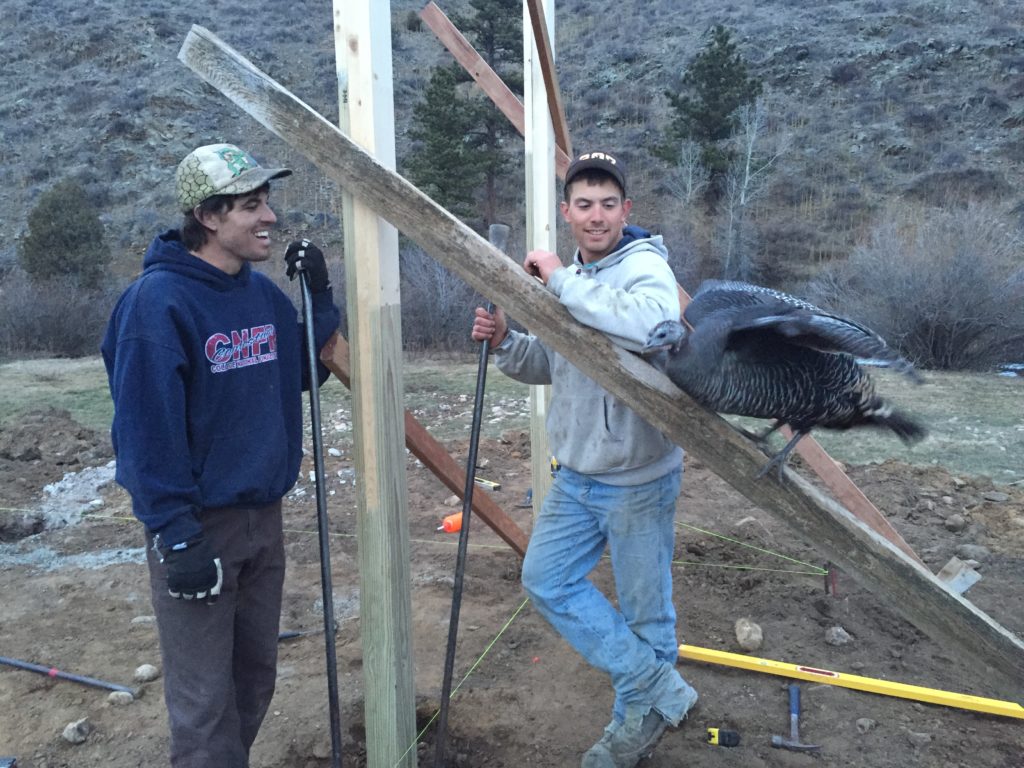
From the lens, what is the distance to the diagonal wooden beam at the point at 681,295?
377cm

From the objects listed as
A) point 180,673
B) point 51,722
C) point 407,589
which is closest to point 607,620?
point 407,589

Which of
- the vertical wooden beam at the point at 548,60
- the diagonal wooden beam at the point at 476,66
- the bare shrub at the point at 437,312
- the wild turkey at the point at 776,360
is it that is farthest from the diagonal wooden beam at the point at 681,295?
the bare shrub at the point at 437,312

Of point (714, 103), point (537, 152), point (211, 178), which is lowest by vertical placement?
point (211, 178)

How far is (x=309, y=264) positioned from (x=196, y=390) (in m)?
0.64

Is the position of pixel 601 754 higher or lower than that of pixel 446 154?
lower

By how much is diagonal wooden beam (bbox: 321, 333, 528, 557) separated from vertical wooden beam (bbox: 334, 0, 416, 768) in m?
0.24

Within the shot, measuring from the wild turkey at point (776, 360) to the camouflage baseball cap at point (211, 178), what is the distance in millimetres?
1356

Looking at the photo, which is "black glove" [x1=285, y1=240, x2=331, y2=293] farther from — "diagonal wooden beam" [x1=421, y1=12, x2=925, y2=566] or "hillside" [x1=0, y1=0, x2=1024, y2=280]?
"hillside" [x1=0, y1=0, x2=1024, y2=280]

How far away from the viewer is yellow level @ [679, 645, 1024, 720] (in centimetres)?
314

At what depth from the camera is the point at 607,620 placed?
107 inches

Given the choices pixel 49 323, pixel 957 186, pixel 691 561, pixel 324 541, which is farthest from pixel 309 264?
pixel 957 186

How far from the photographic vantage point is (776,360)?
2.25m

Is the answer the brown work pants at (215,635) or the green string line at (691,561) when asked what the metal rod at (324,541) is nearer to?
the brown work pants at (215,635)

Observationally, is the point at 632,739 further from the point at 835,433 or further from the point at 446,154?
the point at 446,154
